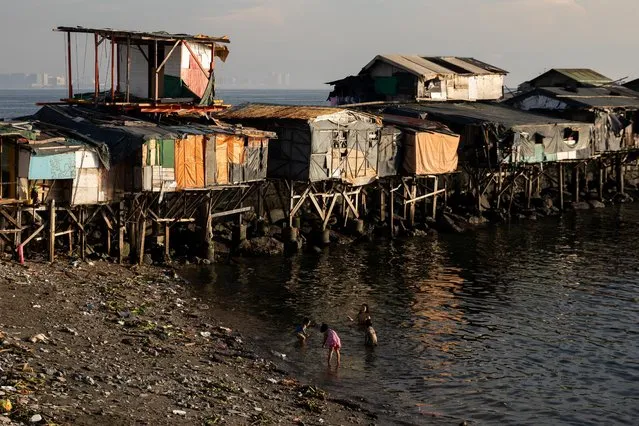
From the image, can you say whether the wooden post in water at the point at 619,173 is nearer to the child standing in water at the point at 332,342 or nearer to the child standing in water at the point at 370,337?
the child standing in water at the point at 370,337

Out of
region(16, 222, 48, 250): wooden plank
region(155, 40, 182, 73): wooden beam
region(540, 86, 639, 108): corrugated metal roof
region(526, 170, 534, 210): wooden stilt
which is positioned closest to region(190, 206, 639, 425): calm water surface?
region(16, 222, 48, 250): wooden plank

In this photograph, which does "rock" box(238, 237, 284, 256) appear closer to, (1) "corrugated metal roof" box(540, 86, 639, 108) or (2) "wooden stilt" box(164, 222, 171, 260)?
(2) "wooden stilt" box(164, 222, 171, 260)

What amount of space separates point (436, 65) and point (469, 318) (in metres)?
32.6

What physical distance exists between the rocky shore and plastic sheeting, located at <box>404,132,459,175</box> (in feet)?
59.0

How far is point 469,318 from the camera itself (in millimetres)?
32625

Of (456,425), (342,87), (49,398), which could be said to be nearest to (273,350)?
(456,425)

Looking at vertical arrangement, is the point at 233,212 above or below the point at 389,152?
below

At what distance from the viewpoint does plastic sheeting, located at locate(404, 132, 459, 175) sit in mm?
46656

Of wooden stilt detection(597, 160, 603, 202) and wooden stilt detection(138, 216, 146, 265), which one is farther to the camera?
wooden stilt detection(597, 160, 603, 202)

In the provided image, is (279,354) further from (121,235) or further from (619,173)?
(619,173)

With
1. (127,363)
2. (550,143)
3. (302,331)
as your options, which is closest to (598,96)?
(550,143)

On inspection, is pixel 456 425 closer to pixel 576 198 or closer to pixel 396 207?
pixel 396 207

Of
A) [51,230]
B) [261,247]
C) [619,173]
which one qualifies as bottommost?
[261,247]

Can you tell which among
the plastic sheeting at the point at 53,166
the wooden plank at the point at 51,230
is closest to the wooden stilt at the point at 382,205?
the plastic sheeting at the point at 53,166
